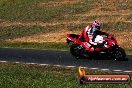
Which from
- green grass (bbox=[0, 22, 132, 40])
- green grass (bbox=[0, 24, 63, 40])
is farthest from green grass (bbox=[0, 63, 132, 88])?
green grass (bbox=[0, 22, 132, 40])

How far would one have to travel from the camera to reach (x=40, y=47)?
31.2 meters

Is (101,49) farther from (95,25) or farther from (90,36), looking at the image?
(95,25)

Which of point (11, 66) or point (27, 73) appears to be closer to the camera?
point (27, 73)

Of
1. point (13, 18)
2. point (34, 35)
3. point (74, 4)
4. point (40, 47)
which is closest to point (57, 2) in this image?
point (74, 4)

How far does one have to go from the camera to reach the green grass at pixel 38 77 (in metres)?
16.7

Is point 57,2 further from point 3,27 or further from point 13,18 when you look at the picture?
point 3,27

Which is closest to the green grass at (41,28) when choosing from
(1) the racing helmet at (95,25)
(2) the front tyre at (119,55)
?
(1) the racing helmet at (95,25)

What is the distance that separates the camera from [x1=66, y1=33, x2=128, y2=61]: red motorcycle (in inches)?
982

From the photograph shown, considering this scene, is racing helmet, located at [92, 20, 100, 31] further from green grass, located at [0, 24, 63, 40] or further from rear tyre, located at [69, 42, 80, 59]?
green grass, located at [0, 24, 63, 40]

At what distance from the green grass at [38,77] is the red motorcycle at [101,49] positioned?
3678 millimetres

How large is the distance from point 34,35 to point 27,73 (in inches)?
761

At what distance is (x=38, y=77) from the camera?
61.8 feet

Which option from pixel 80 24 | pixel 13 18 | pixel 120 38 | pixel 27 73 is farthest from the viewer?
pixel 13 18

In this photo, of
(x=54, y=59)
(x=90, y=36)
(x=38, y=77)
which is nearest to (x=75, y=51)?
(x=90, y=36)
